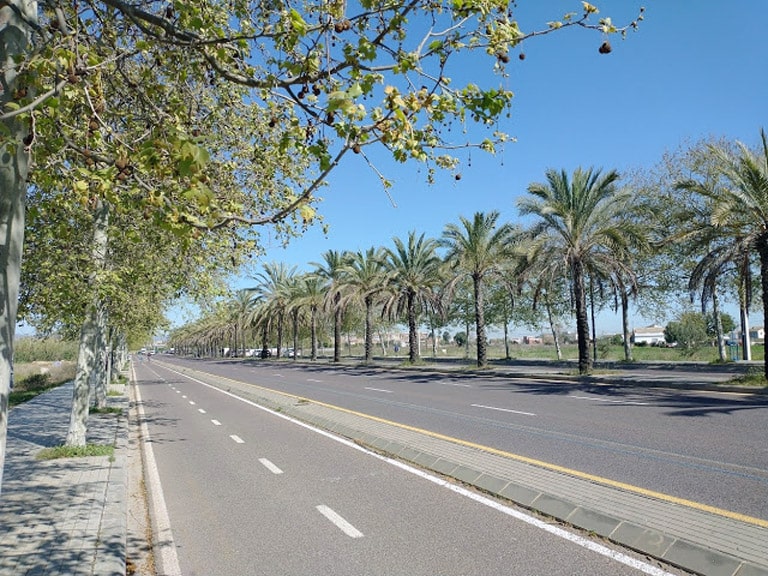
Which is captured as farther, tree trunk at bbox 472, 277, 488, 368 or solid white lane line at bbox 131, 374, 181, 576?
tree trunk at bbox 472, 277, 488, 368

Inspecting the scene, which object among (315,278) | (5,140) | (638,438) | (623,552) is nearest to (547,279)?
(638,438)

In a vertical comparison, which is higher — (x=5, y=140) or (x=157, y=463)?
(x=5, y=140)

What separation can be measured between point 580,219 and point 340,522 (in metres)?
21.5

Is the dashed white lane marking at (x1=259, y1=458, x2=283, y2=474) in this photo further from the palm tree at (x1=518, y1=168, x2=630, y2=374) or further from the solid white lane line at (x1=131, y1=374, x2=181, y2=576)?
the palm tree at (x1=518, y1=168, x2=630, y2=374)

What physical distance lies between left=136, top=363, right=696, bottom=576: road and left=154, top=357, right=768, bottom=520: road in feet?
6.46

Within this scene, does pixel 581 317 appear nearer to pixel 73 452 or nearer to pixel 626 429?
pixel 626 429

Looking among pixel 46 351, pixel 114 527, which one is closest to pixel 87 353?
pixel 114 527

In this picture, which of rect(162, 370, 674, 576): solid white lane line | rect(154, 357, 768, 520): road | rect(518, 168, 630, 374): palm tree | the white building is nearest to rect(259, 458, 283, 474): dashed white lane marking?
rect(162, 370, 674, 576): solid white lane line

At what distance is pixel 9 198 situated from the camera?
2.97m

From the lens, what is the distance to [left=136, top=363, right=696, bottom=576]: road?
439cm

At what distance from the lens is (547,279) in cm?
2567

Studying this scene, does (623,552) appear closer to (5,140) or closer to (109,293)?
(5,140)

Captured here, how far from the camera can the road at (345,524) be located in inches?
173

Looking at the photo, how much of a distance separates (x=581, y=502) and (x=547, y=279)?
21.0 meters
